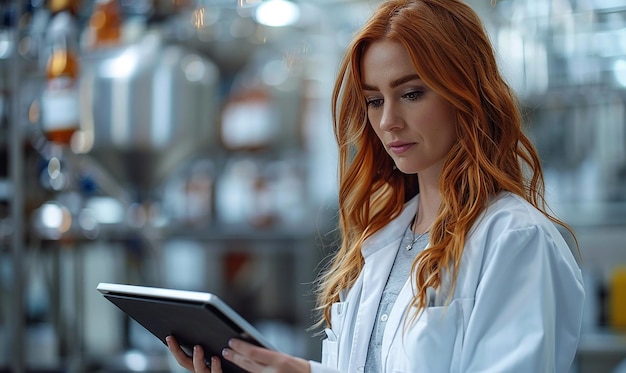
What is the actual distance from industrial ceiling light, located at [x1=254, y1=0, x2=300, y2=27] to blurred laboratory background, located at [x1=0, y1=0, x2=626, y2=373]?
0.04 ft

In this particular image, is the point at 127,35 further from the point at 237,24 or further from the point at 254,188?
the point at 254,188

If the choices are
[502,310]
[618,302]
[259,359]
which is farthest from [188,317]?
[618,302]

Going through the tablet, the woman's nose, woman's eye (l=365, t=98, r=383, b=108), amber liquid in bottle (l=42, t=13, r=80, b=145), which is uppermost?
amber liquid in bottle (l=42, t=13, r=80, b=145)

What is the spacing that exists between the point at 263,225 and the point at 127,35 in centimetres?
80

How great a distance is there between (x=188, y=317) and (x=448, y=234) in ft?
1.25

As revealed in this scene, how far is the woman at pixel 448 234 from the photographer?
1.08 metres

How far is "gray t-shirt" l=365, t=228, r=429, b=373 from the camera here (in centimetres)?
127

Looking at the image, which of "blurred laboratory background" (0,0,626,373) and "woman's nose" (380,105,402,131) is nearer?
"woman's nose" (380,105,402,131)

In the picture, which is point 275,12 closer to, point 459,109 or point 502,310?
point 459,109

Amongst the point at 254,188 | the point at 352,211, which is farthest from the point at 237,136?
the point at 352,211

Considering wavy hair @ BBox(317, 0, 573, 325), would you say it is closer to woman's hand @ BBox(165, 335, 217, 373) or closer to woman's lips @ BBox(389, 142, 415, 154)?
woman's lips @ BBox(389, 142, 415, 154)

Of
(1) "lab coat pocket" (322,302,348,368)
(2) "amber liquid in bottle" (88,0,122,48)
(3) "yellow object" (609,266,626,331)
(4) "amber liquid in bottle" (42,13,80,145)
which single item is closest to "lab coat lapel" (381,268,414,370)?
A: (1) "lab coat pocket" (322,302,348,368)

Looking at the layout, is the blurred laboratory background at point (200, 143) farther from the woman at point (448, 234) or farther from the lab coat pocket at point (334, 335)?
the woman at point (448, 234)

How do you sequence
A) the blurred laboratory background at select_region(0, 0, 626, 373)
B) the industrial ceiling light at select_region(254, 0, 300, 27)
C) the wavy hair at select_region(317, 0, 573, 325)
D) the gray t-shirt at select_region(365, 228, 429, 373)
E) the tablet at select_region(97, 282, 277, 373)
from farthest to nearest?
the blurred laboratory background at select_region(0, 0, 626, 373), the industrial ceiling light at select_region(254, 0, 300, 27), the gray t-shirt at select_region(365, 228, 429, 373), the wavy hair at select_region(317, 0, 573, 325), the tablet at select_region(97, 282, 277, 373)
